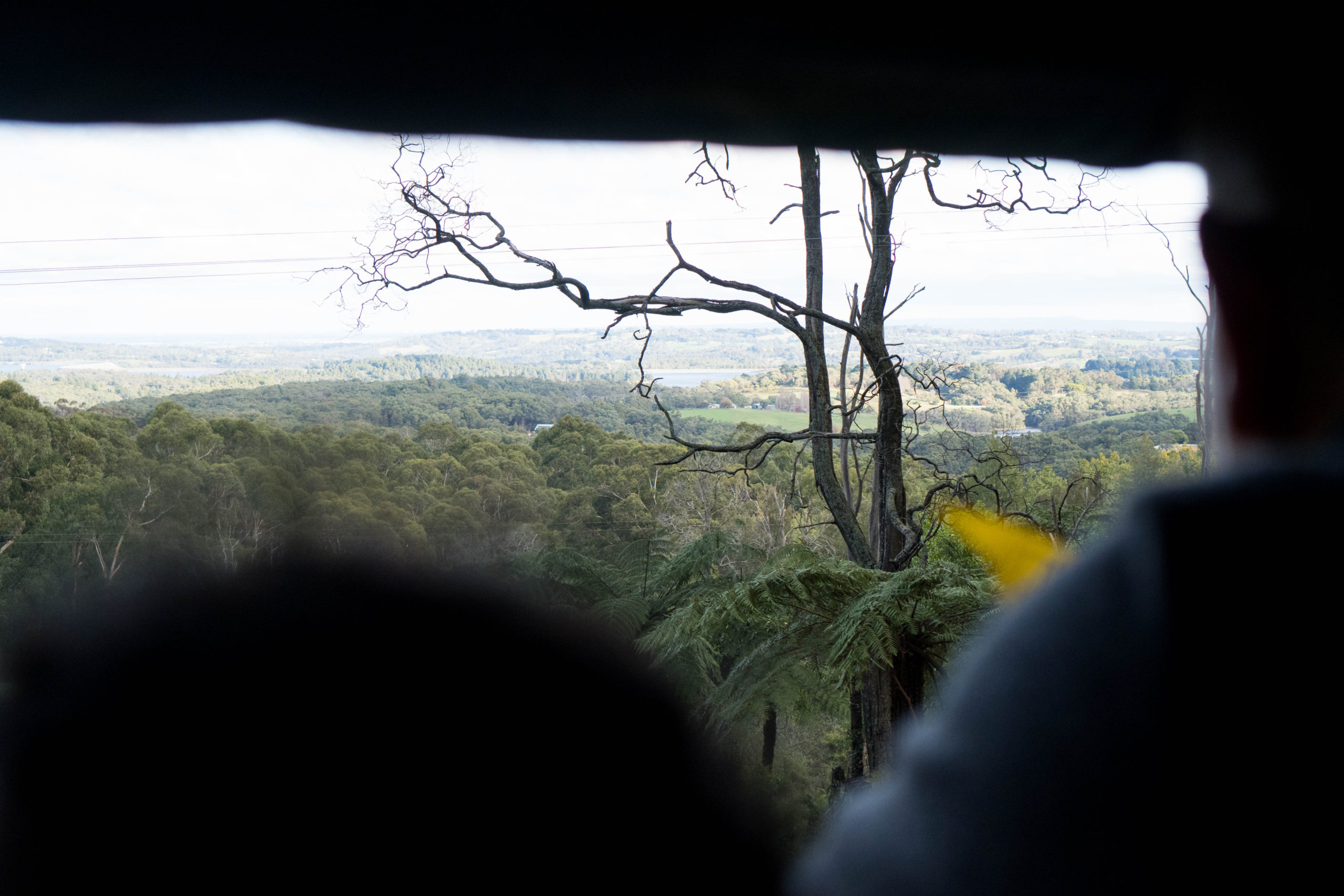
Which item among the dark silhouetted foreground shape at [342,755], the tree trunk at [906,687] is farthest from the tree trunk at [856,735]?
the dark silhouetted foreground shape at [342,755]

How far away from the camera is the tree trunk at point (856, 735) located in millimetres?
4828

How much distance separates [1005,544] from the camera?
180 inches

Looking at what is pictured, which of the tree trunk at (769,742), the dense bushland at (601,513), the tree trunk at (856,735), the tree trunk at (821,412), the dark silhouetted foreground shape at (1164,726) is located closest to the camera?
the dark silhouetted foreground shape at (1164,726)

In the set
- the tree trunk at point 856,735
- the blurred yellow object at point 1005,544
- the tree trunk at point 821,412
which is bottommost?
the tree trunk at point 856,735

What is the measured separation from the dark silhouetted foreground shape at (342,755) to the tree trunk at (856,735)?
4.55 m

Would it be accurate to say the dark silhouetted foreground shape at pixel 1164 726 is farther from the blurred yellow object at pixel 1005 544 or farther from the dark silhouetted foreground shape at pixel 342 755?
the blurred yellow object at pixel 1005 544

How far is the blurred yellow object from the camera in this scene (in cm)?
415

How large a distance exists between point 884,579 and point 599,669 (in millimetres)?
3415

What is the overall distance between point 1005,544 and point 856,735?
5.00 feet

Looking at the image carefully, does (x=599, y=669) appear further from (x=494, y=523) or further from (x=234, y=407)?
(x=234, y=407)

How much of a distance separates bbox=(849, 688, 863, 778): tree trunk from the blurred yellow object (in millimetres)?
1127

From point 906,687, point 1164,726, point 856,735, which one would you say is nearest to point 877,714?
point 906,687

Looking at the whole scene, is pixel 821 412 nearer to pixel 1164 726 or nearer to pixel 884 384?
pixel 884 384

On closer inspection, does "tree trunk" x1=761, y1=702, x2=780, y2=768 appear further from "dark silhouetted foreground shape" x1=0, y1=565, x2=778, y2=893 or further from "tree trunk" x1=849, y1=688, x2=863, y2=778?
"dark silhouetted foreground shape" x1=0, y1=565, x2=778, y2=893
